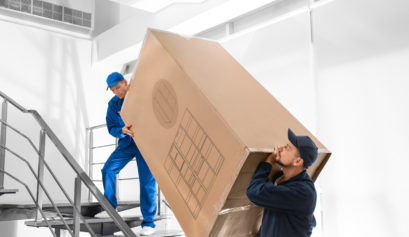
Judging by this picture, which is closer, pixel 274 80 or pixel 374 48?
pixel 374 48

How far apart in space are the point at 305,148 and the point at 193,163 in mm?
369

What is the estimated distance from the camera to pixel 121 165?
7.48ft

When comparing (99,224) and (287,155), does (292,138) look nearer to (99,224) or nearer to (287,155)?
(287,155)

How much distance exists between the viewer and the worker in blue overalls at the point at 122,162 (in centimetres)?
212

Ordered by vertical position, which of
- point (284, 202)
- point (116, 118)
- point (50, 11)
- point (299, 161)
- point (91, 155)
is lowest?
point (284, 202)

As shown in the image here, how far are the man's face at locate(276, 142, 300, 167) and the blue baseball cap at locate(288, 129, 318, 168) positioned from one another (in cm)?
2

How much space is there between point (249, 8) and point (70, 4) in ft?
7.40

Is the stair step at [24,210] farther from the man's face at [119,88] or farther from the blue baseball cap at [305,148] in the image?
the blue baseball cap at [305,148]

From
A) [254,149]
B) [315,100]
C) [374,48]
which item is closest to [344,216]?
[315,100]

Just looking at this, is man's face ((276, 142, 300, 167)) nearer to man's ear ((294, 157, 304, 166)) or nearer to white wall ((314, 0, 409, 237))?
man's ear ((294, 157, 304, 166))

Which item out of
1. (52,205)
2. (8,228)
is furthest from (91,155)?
(52,205)

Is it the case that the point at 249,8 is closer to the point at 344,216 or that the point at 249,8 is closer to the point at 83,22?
the point at 344,216

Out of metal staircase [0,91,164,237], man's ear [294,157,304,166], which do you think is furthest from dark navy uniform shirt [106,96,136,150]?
man's ear [294,157,304,166]

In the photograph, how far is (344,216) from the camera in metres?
2.61
